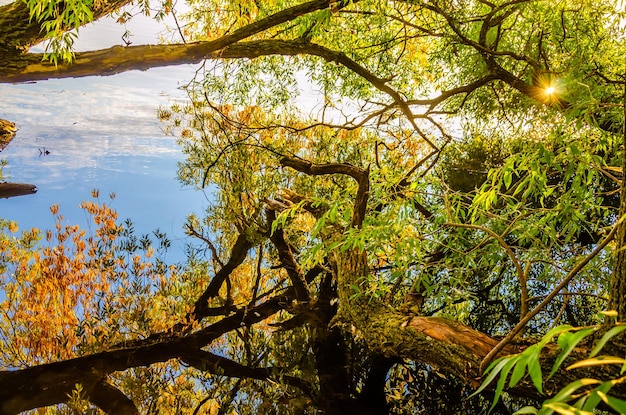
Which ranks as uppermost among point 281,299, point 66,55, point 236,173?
point 236,173

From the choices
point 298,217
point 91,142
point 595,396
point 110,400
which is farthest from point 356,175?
point 91,142

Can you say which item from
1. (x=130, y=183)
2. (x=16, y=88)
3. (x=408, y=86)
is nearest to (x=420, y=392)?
(x=408, y=86)

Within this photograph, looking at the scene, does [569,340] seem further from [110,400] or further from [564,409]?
[110,400]

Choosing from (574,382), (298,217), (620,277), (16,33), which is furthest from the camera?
(298,217)

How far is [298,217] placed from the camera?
389 centimetres

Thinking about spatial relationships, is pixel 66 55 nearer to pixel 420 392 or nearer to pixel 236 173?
pixel 236 173

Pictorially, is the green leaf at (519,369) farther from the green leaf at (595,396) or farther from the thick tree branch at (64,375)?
the thick tree branch at (64,375)

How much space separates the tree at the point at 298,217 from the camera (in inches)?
107

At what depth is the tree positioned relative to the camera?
2722mm

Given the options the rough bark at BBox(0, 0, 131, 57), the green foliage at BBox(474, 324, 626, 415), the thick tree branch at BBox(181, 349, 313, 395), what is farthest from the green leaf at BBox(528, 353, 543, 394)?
the thick tree branch at BBox(181, 349, 313, 395)

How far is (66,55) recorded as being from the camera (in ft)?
6.58

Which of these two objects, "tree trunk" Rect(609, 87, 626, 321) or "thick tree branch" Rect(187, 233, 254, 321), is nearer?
"tree trunk" Rect(609, 87, 626, 321)

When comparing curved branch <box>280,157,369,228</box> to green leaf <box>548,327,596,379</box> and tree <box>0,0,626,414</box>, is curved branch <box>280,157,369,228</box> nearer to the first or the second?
tree <box>0,0,626,414</box>

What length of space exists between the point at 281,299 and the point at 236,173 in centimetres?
97
